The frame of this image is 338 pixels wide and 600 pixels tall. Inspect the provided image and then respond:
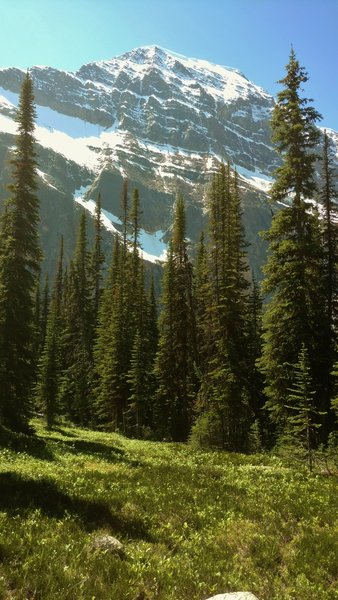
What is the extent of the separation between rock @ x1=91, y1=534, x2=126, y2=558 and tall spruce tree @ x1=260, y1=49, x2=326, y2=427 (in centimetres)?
1640

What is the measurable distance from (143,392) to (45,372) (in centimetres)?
953

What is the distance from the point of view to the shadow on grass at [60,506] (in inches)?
376

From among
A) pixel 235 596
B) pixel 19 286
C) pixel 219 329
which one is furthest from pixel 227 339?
pixel 235 596

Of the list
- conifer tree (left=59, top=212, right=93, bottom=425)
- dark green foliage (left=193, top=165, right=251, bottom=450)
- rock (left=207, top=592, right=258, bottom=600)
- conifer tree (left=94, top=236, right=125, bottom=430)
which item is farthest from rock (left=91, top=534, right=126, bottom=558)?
conifer tree (left=59, top=212, right=93, bottom=425)

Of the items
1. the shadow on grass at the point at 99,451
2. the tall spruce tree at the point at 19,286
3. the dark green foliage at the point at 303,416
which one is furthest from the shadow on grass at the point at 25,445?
the dark green foliage at the point at 303,416

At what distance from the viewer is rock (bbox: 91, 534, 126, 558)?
8.16m

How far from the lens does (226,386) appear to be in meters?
31.3

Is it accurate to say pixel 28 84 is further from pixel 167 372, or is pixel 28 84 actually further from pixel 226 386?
pixel 167 372

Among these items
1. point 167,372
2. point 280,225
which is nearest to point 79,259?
point 167,372

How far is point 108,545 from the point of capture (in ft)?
27.0

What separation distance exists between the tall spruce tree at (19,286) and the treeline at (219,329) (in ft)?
0.22

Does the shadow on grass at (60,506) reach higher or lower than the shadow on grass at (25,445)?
higher

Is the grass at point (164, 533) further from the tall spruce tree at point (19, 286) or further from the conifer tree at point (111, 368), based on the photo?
the conifer tree at point (111, 368)

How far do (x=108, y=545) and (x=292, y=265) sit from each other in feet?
61.0
